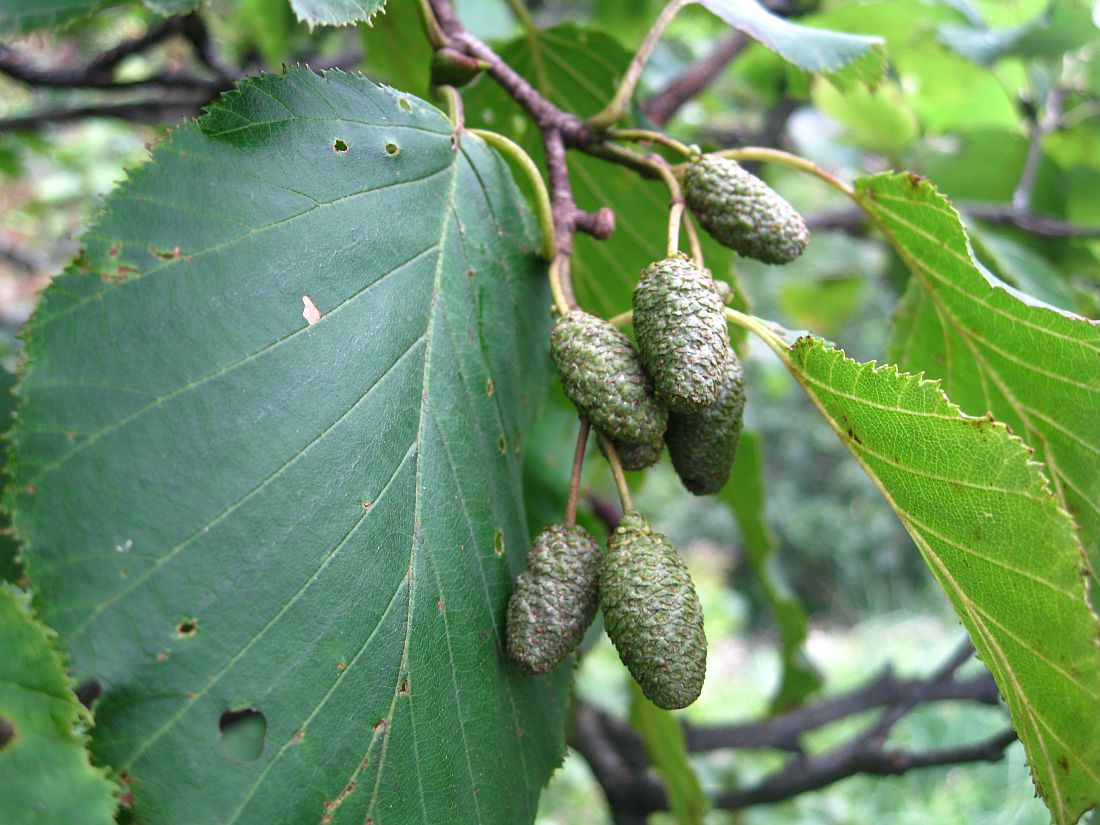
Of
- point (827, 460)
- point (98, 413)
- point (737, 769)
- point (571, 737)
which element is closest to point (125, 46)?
point (98, 413)

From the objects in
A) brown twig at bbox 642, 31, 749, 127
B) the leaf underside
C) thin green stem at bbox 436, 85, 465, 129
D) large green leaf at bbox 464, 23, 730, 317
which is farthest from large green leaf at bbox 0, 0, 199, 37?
brown twig at bbox 642, 31, 749, 127

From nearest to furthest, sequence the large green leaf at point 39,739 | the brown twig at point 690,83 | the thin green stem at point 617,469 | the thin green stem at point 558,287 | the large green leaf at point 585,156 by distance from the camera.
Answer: the large green leaf at point 39,739 < the thin green stem at point 617,469 < the thin green stem at point 558,287 < the large green leaf at point 585,156 < the brown twig at point 690,83

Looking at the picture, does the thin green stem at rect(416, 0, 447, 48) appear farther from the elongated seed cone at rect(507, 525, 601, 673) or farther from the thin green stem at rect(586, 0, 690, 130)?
Answer: the elongated seed cone at rect(507, 525, 601, 673)

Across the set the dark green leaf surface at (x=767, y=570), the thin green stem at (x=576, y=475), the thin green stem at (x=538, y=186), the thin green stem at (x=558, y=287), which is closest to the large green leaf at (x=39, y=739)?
the thin green stem at (x=576, y=475)

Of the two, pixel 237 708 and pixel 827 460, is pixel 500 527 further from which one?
pixel 827 460

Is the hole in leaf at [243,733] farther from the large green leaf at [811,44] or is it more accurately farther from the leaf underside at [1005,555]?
the large green leaf at [811,44]

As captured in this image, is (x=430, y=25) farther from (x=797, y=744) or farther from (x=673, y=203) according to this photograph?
(x=797, y=744)

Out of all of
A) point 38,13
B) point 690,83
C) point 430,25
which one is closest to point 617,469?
point 430,25
